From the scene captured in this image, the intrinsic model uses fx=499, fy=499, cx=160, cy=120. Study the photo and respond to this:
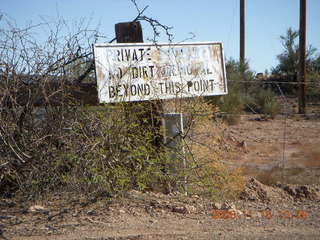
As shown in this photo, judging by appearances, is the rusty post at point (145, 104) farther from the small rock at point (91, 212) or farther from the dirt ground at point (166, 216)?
the small rock at point (91, 212)

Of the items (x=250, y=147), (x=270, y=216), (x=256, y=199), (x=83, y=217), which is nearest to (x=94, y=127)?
(x=83, y=217)

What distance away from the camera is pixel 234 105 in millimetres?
18219

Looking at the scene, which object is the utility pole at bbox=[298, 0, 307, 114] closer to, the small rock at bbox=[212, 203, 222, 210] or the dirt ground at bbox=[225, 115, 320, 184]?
the dirt ground at bbox=[225, 115, 320, 184]

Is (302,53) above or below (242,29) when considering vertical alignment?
below

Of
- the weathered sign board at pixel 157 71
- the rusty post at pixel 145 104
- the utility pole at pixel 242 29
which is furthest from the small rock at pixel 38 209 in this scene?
the utility pole at pixel 242 29

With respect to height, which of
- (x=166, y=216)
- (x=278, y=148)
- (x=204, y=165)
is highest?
(x=204, y=165)

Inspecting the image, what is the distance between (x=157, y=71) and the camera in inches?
269

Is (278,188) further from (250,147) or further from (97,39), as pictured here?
(250,147)

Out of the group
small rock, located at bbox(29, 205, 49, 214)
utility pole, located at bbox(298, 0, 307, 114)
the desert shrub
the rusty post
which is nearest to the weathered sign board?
the rusty post

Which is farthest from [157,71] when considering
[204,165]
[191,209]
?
[191,209]

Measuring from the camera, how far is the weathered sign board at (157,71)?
6480 millimetres

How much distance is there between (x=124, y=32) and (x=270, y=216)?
3.11 meters
